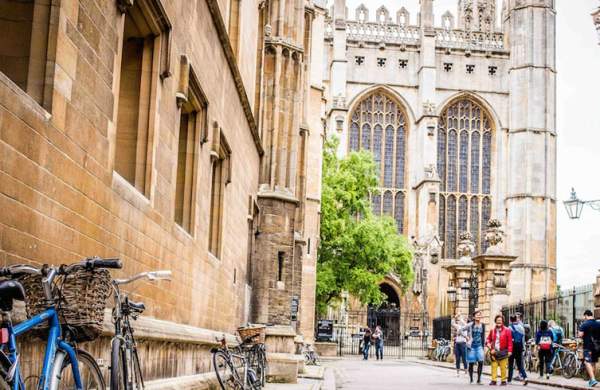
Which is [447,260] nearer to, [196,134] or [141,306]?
[196,134]

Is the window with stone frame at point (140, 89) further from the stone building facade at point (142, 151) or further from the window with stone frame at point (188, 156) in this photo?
the window with stone frame at point (188, 156)

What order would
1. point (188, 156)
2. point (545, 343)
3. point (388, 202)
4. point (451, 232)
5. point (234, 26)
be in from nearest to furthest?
point (188, 156) < point (234, 26) < point (545, 343) < point (451, 232) < point (388, 202)

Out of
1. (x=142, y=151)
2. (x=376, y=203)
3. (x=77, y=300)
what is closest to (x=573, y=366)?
(x=142, y=151)

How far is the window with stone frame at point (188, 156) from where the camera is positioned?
1061cm

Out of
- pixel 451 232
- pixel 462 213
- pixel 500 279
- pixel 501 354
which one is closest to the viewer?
pixel 501 354

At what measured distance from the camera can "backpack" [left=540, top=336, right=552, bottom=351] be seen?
68.6 ft

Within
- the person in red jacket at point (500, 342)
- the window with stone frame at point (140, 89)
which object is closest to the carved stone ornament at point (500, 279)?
the person in red jacket at point (500, 342)

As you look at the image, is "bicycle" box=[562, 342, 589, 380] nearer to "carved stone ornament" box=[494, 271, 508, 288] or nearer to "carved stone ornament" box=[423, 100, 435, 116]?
"carved stone ornament" box=[494, 271, 508, 288]

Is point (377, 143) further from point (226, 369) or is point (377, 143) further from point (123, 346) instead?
point (123, 346)

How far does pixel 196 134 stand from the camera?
10.9 m

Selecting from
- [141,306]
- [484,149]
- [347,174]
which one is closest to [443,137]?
[484,149]

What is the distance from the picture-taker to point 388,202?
2389 inches

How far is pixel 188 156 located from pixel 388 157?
167 feet

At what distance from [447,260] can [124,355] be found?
54305 mm
